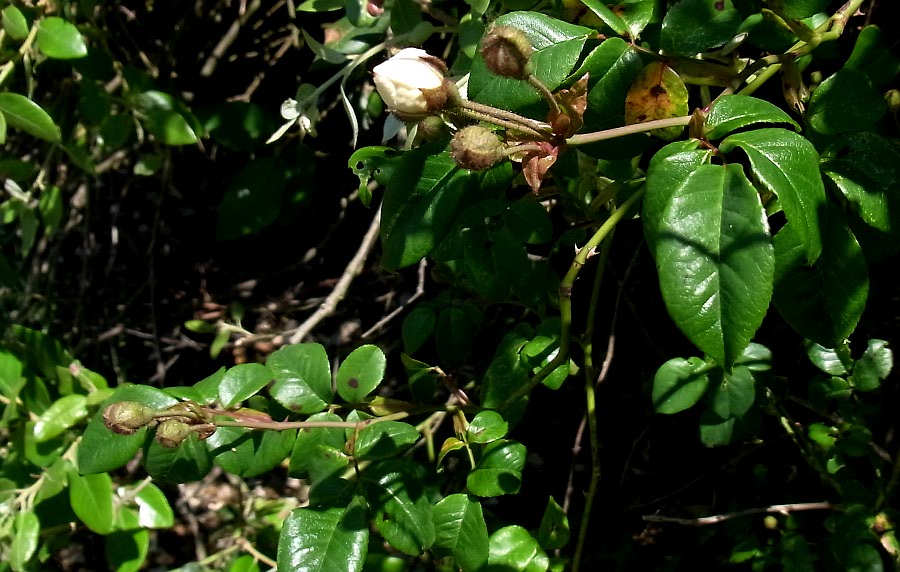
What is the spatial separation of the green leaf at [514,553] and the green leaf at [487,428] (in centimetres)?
15

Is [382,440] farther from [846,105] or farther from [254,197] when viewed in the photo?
[254,197]

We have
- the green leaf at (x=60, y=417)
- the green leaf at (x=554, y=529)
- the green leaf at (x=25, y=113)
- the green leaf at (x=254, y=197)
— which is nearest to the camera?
the green leaf at (x=554, y=529)

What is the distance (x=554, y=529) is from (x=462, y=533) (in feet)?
0.61

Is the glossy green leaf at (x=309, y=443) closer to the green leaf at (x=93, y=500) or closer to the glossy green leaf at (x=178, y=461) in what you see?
the glossy green leaf at (x=178, y=461)

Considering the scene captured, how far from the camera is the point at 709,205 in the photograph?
56cm

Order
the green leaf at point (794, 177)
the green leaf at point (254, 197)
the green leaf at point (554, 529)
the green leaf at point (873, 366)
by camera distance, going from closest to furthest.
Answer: the green leaf at point (794, 177), the green leaf at point (554, 529), the green leaf at point (873, 366), the green leaf at point (254, 197)

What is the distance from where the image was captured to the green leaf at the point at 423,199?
71cm

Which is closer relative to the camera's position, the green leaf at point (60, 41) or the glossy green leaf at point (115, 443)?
the glossy green leaf at point (115, 443)

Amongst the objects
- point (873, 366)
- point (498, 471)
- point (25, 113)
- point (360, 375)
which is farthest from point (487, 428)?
point (25, 113)

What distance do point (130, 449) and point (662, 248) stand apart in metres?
0.63

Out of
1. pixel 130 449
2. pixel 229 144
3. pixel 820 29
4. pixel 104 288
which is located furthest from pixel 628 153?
pixel 104 288

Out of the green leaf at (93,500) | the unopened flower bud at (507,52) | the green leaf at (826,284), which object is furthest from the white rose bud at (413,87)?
the green leaf at (93,500)

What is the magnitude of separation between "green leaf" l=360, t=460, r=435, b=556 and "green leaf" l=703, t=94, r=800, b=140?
441 mm

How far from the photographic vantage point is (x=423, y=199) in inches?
28.4
